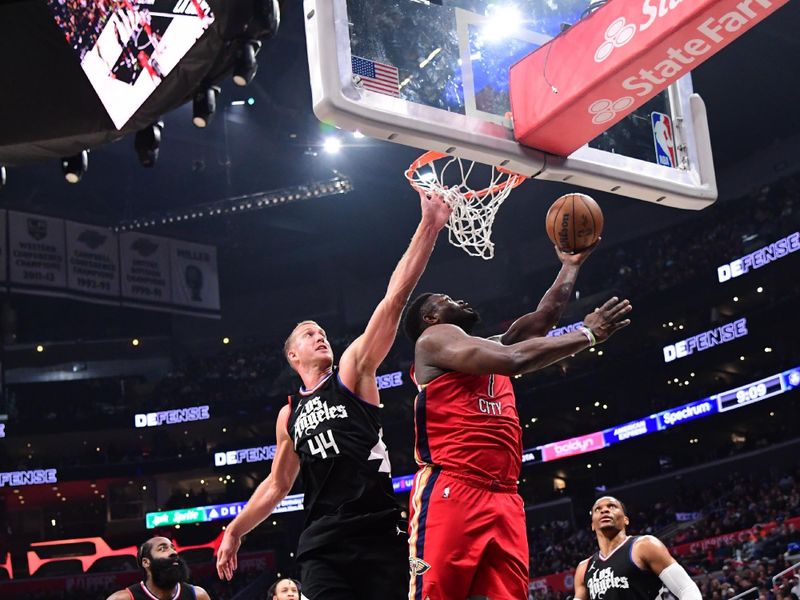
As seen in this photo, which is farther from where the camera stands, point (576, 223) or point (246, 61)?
point (246, 61)

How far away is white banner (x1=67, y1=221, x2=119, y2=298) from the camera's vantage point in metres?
26.2

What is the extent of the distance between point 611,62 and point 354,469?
238 centimetres

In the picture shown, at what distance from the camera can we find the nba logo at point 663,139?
569 centimetres

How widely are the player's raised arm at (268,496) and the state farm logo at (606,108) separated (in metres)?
2.22

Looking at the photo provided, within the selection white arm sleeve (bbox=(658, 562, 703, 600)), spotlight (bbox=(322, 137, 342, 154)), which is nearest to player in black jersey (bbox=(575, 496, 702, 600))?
white arm sleeve (bbox=(658, 562, 703, 600))

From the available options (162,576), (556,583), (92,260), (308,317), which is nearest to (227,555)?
(162,576)

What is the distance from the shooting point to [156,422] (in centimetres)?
2983

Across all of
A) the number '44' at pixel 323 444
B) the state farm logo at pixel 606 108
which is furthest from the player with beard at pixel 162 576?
the state farm logo at pixel 606 108

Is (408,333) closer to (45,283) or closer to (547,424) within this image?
(45,283)

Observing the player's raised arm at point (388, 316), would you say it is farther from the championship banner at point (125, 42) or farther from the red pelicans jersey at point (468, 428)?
the championship banner at point (125, 42)

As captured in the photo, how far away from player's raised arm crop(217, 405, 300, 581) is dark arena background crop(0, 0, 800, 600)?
1375 centimetres

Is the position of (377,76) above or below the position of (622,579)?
above

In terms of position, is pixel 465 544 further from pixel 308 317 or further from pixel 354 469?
pixel 308 317

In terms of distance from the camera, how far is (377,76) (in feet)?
15.9
